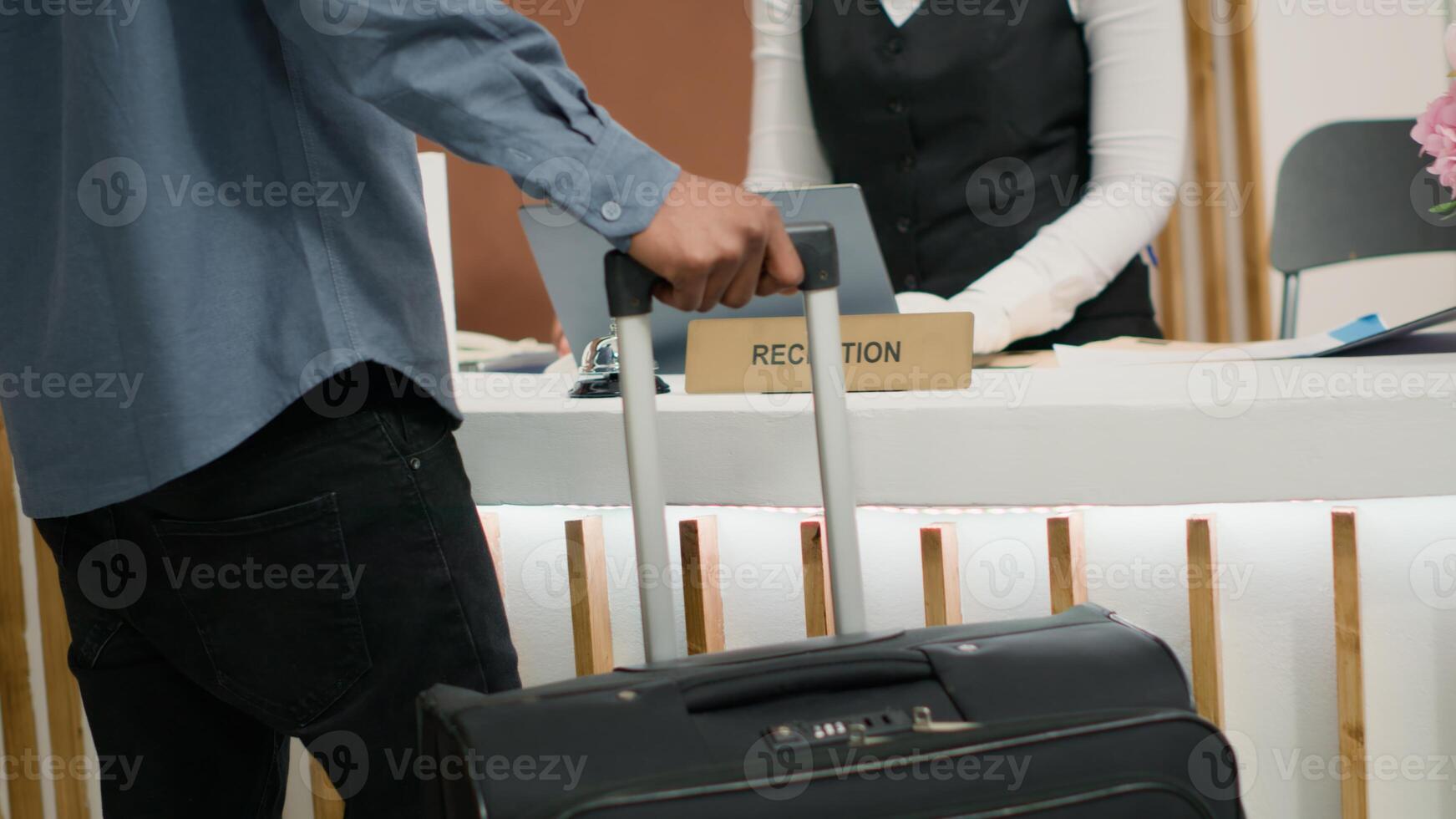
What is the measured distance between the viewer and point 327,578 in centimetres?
64

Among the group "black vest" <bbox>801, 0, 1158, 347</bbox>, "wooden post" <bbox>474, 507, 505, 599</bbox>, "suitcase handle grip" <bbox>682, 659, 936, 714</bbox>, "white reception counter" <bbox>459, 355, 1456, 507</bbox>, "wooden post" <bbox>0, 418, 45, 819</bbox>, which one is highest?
"black vest" <bbox>801, 0, 1158, 347</bbox>

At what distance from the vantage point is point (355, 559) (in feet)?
2.11

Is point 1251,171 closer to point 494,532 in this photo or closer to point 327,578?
point 494,532

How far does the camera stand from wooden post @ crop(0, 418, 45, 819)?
128cm

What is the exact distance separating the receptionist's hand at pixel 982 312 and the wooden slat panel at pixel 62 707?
0.97 metres

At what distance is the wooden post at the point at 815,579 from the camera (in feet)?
2.87

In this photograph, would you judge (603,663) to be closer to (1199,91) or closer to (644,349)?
(644,349)

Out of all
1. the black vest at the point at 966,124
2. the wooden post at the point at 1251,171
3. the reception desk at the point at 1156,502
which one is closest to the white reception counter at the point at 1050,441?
the reception desk at the point at 1156,502

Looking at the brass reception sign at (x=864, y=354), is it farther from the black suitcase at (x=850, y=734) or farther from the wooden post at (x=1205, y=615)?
the black suitcase at (x=850, y=734)

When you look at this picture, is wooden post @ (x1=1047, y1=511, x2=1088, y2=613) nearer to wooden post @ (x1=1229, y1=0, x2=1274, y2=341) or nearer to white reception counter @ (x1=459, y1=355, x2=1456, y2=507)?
white reception counter @ (x1=459, y1=355, x2=1456, y2=507)

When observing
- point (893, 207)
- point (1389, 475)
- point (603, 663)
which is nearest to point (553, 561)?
point (603, 663)

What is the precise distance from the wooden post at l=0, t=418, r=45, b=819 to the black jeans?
0.66 metres

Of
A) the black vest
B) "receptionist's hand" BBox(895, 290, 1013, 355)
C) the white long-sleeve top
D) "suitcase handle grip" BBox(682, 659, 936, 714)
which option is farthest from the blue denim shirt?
the black vest

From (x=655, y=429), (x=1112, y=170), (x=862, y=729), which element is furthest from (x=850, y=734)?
(x=1112, y=170)
